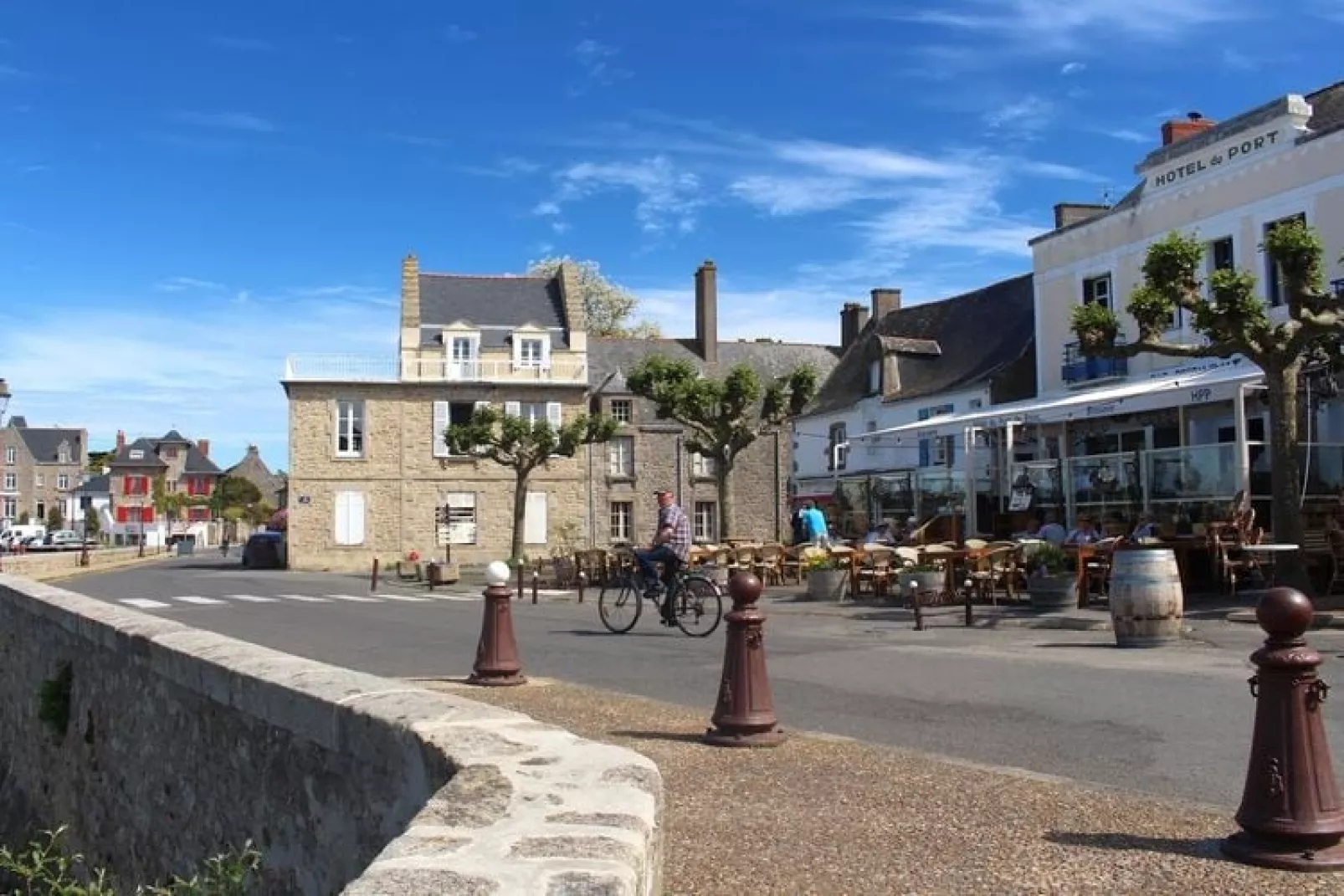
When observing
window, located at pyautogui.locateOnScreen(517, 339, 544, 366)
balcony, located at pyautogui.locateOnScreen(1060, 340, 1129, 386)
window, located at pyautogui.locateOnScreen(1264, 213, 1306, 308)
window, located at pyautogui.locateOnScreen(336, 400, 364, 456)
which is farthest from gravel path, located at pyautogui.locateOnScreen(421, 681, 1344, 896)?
window, located at pyautogui.locateOnScreen(517, 339, 544, 366)

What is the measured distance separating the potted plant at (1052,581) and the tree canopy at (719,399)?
434 inches

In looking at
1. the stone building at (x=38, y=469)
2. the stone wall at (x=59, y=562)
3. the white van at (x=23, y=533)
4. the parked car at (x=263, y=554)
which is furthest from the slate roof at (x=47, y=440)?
the parked car at (x=263, y=554)

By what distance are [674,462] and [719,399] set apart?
21.1 metres

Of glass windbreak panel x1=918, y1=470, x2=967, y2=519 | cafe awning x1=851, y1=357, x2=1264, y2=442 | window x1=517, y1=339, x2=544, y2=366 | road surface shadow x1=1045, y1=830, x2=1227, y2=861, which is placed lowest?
road surface shadow x1=1045, y1=830, x2=1227, y2=861

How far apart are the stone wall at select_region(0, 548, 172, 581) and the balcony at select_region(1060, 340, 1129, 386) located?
20.8 m

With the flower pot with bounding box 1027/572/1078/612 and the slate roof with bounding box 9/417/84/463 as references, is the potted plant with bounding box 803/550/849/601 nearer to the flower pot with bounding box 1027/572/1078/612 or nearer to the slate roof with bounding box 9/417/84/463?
the flower pot with bounding box 1027/572/1078/612

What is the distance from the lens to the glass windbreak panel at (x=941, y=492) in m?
22.4

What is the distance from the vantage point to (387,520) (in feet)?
143

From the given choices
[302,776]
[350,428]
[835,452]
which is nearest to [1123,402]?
[302,776]

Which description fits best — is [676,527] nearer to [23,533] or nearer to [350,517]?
[350,517]

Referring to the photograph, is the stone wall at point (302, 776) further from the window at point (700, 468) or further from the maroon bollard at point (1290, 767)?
the window at point (700, 468)

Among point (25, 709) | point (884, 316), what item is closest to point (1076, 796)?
point (25, 709)

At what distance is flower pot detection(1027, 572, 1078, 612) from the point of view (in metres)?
15.0

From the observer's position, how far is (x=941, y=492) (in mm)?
22844
